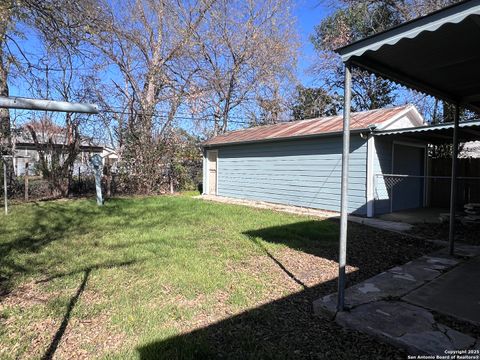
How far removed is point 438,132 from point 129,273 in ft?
28.5

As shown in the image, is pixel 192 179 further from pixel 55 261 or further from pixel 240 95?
pixel 55 261

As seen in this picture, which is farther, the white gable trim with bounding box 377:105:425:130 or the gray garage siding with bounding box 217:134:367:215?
the gray garage siding with bounding box 217:134:367:215

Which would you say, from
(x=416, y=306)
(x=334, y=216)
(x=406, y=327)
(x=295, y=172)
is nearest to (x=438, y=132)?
(x=334, y=216)

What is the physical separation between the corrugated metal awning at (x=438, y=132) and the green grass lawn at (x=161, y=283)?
2761 mm

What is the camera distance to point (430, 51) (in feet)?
10.4

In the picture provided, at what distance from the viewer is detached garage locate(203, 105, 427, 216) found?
8.82 meters

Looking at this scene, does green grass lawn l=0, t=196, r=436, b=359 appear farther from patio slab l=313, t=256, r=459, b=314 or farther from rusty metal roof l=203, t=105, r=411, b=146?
rusty metal roof l=203, t=105, r=411, b=146

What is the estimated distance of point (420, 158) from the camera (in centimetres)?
1095


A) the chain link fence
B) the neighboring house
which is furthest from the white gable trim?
the neighboring house

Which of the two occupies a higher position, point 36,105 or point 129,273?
point 36,105

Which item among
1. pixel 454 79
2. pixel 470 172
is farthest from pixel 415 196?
pixel 454 79

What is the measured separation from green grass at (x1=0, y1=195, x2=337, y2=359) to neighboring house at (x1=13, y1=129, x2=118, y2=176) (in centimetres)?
448

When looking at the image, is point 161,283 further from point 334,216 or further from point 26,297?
point 334,216

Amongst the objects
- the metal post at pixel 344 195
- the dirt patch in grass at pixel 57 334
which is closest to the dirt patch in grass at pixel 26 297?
the dirt patch in grass at pixel 57 334
